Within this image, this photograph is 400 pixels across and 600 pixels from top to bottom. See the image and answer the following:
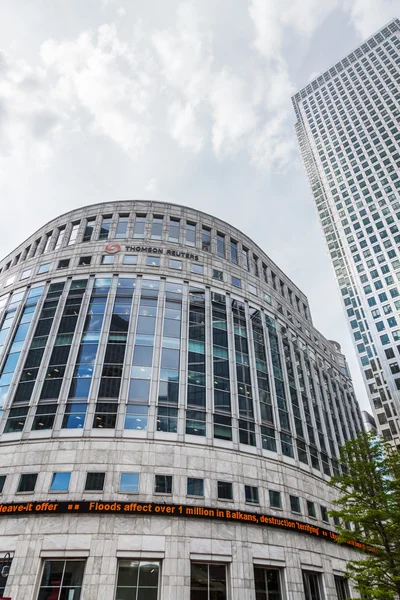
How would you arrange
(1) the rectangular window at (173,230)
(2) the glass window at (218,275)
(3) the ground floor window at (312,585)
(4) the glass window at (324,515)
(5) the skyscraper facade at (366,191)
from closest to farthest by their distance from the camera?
(3) the ground floor window at (312,585), (4) the glass window at (324,515), (2) the glass window at (218,275), (1) the rectangular window at (173,230), (5) the skyscraper facade at (366,191)

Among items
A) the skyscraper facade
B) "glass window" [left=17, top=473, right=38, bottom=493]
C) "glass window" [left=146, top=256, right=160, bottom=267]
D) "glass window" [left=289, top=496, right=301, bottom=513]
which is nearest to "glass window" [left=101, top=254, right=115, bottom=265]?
"glass window" [left=146, top=256, right=160, bottom=267]

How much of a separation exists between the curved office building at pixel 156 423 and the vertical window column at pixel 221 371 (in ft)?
0.47

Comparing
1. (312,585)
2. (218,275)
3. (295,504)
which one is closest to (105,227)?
(218,275)

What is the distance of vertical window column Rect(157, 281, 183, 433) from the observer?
101 feet

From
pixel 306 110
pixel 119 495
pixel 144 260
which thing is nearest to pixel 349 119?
pixel 306 110

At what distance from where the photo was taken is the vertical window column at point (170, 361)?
30.8 metres

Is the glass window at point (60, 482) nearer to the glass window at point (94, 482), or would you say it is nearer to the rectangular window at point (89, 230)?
the glass window at point (94, 482)

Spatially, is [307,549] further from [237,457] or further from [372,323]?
[372,323]

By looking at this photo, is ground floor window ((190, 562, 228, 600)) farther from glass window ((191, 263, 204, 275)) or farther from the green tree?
glass window ((191, 263, 204, 275))

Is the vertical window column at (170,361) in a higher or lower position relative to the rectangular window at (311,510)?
higher

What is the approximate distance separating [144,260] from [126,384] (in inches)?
565

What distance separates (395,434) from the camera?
74.9m

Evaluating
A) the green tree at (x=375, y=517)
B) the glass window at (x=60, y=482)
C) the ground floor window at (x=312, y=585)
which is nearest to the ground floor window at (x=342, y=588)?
the ground floor window at (x=312, y=585)

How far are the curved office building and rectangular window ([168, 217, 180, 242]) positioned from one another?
51cm
